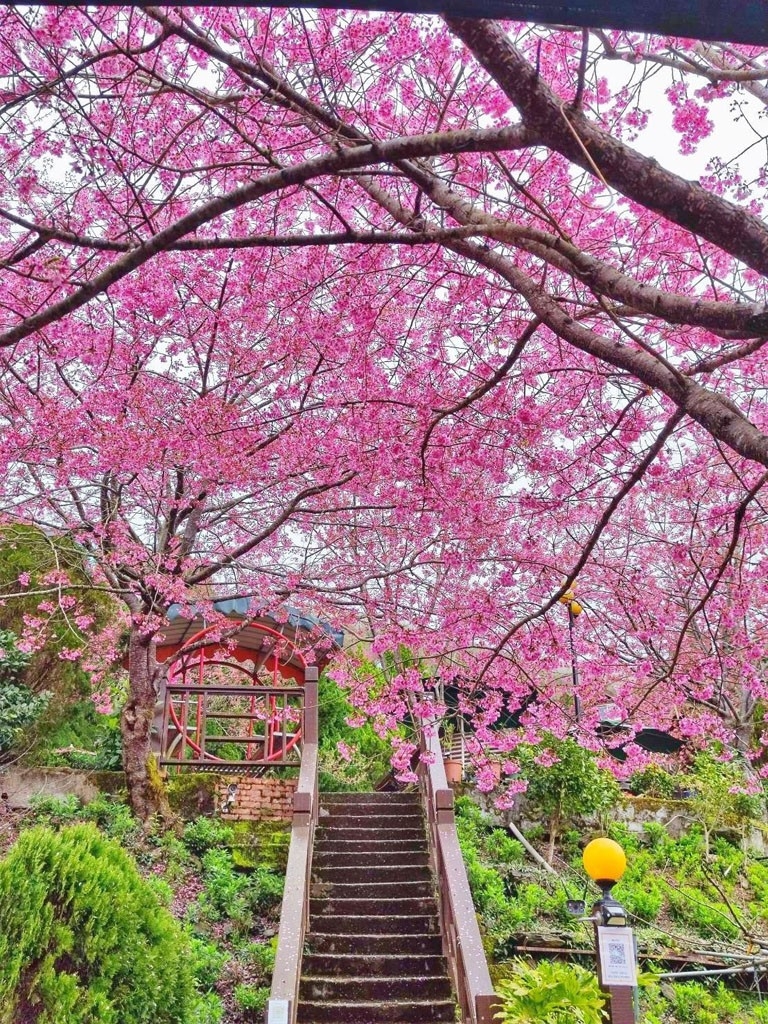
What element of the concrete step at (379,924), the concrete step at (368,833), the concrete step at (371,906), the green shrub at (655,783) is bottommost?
the concrete step at (379,924)

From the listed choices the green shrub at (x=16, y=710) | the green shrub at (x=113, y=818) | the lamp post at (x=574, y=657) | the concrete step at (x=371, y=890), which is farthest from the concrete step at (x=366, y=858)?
the green shrub at (x=16, y=710)

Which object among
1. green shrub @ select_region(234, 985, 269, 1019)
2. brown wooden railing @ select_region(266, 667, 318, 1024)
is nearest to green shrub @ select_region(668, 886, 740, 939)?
brown wooden railing @ select_region(266, 667, 318, 1024)

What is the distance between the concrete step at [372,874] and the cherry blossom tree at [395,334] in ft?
3.86

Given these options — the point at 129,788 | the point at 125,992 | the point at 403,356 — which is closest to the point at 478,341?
the point at 403,356

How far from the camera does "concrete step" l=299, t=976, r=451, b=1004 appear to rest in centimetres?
611

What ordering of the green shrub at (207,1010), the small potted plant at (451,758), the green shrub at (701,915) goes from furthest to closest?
the small potted plant at (451,758) < the green shrub at (701,915) < the green shrub at (207,1010)

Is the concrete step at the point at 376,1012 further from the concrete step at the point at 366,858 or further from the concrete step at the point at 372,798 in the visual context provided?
the concrete step at the point at 372,798

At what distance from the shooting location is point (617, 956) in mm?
4672

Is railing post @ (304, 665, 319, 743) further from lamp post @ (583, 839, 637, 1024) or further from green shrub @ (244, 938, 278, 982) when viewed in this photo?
lamp post @ (583, 839, 637, 1024)

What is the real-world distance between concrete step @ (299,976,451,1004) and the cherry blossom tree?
6.80 ft

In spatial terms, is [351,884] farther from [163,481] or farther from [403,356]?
[403,356]

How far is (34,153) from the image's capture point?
14.8 ft

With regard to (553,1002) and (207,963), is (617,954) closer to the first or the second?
(553,1002)

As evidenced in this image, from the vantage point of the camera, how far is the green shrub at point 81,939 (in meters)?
3.66
